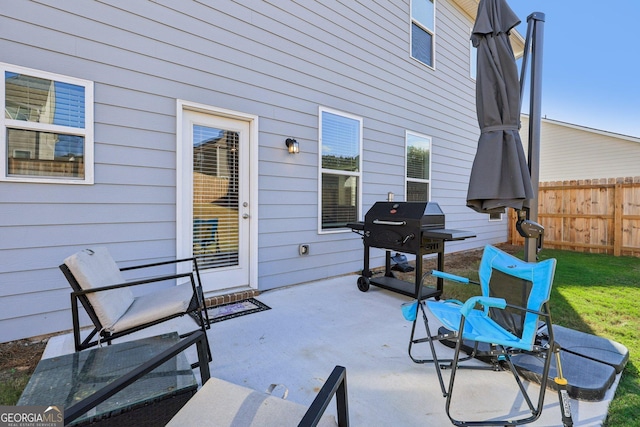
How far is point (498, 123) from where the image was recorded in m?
2.23

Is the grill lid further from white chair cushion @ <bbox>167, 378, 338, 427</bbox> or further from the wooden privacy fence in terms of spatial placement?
the wooden privacy fence

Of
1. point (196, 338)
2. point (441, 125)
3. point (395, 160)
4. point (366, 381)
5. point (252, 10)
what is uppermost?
point (252, 10)

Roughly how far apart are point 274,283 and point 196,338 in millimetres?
2704

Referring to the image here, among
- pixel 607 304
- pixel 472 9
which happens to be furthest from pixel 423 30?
pixel 607 304

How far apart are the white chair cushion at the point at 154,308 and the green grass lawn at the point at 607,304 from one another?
108 inches

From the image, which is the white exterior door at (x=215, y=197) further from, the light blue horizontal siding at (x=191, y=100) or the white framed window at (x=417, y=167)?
the white framed window at (x=417, y=167)

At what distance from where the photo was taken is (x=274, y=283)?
412 centimetres

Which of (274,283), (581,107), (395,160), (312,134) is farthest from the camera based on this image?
(581,107)

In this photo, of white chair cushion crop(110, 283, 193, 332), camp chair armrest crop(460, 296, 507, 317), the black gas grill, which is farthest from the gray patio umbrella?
white chair cushion crop(110, 283, 193, 332)

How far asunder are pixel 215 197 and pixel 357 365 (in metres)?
2.44

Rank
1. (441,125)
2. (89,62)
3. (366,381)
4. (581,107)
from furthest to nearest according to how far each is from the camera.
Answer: (581,107)
(441,125)
(89,62)
(366,381)

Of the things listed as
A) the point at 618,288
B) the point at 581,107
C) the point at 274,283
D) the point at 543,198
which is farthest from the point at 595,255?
the point at 581,107

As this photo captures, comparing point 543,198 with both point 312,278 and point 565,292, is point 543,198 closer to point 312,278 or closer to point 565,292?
point 565,292

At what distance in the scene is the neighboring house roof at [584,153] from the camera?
1118cm
